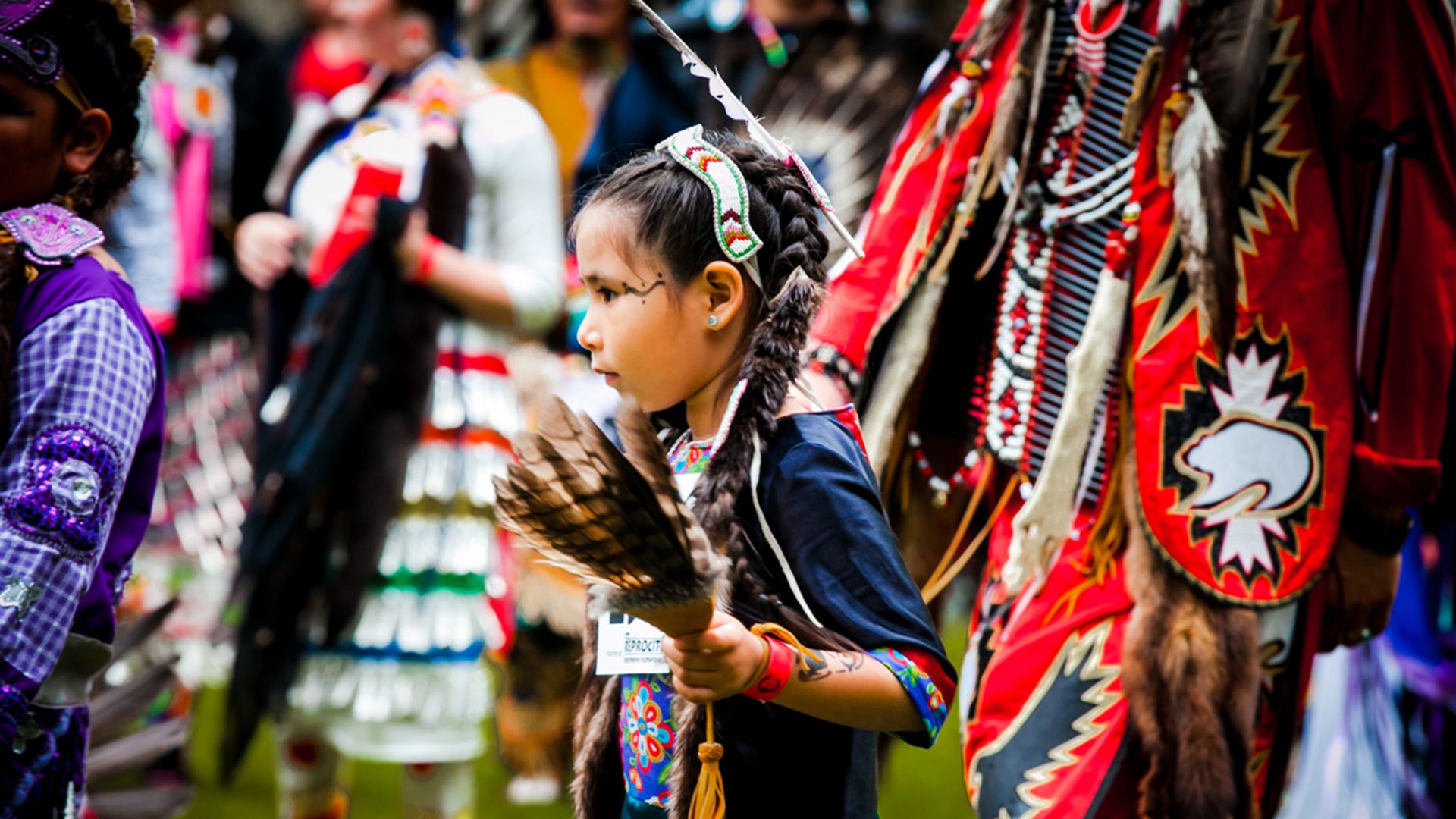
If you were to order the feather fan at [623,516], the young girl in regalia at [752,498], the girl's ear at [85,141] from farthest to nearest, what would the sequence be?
the girl's ear at [85,141]
the young girl in regalia at [752,498]
the feather fan at [623,516]

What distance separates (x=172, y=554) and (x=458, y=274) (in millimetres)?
2612

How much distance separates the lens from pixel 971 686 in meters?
2.60

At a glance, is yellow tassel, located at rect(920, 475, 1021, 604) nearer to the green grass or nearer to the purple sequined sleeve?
the purple sequined sleeve

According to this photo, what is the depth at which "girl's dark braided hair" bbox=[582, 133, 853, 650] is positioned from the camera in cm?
172

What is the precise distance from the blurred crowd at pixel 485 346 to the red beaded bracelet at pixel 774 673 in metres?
1.34

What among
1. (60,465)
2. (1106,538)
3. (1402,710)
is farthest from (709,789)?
(1402,710)

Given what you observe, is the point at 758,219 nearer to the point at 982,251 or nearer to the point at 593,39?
the point at 982,251

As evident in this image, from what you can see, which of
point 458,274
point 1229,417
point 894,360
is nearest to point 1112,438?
point 1229,417

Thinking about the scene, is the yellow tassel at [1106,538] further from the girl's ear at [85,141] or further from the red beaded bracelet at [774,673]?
the girl's ear at [85,141]

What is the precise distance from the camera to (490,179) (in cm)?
398

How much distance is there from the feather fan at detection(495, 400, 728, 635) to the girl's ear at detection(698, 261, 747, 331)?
31cm

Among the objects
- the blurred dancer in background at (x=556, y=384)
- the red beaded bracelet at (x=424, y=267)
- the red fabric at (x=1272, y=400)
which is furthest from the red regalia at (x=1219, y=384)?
the blurred dancer in background at (x=556, y=384)

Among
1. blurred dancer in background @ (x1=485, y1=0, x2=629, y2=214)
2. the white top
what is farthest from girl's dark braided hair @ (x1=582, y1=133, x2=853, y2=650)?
blurred dancer in background @ (x1=485, y1=0, x2=629, y2=214)

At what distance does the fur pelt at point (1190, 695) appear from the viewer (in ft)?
7.59
